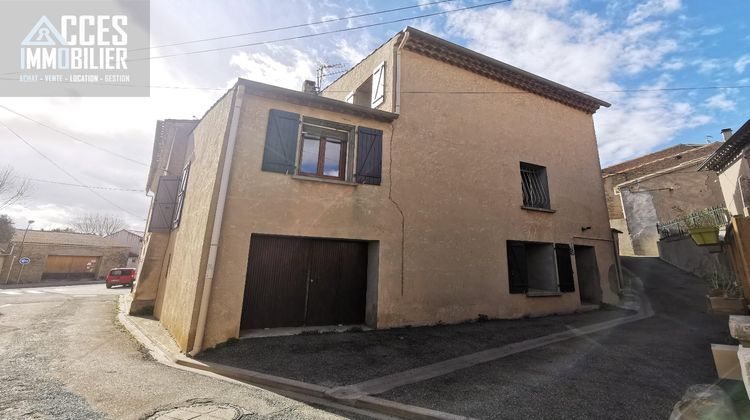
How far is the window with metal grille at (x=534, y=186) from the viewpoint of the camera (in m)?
10.8

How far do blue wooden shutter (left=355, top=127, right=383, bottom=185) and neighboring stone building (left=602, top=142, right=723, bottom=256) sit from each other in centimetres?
2130

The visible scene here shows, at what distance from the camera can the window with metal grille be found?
10.8m

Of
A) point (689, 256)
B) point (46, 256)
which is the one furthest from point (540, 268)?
point (46, 256)

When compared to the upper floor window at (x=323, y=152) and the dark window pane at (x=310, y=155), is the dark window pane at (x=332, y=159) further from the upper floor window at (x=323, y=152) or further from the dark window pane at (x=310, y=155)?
the dark window pane at (x=310, y=155)

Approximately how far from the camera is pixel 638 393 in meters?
3.91

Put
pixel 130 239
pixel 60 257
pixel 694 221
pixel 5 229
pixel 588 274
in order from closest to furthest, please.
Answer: pixel 588 274, pixel 694 221, pixel 5 229, pixel 60 257, pixel 130 239

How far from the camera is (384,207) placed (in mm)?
7895

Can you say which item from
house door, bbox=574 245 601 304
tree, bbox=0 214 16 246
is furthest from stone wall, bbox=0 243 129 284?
house door, bbox=574 245 601 304

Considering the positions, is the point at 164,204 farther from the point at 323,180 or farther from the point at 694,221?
the point at 694,221

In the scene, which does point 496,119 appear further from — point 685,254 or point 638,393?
point 685,254

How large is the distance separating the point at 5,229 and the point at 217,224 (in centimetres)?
3808

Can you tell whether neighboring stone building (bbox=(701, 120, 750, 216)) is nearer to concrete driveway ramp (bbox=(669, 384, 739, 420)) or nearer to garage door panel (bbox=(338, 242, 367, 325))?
concrete driveway ramp (bbox=(669, 384, 739, 420))

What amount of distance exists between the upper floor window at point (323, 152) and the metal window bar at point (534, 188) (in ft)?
22.2

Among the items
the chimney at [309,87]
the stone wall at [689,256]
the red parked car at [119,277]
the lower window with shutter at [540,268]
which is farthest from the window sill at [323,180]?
the red parked car at [119,277]
